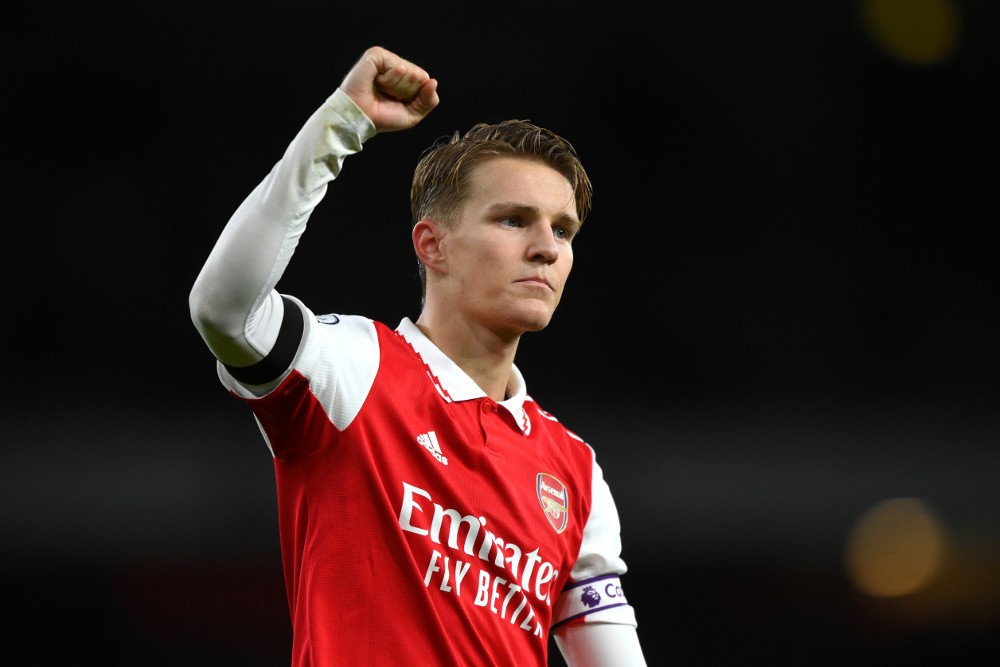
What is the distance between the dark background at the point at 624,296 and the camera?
16.3 feet

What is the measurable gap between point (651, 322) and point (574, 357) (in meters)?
0.41

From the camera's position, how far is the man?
5.39 ft

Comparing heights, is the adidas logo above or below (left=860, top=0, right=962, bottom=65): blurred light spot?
below

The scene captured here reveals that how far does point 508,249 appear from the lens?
2139 millimetres

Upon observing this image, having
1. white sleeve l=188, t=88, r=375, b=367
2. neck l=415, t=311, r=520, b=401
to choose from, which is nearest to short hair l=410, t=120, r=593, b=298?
neck l=415, t=311, r=520, b=401

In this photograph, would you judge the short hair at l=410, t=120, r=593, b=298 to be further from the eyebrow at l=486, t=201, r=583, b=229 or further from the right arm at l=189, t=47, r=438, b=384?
the right arm at l=189, t=47, r=438, b=384

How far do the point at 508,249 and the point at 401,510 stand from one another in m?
0.55

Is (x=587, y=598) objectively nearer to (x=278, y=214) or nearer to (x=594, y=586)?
(x=594, y=586)

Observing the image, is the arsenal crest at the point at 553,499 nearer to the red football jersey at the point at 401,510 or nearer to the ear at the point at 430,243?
the red football jersey at the point at 401,510

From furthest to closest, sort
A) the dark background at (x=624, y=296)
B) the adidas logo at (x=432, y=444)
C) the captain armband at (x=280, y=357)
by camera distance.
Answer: the dark background at (x=624, y=296) → the adidas logo at (x=432, y=444) → the captain armband at (x=280, y=357)

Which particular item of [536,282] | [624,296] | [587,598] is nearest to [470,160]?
[536,282]

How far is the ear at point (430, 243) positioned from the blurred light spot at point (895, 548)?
12.0ft

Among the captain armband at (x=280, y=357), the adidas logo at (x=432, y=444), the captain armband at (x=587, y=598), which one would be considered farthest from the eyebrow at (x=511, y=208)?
the captain armband at (x=587, y=598)

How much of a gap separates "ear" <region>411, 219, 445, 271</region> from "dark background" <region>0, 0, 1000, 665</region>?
2800mm
